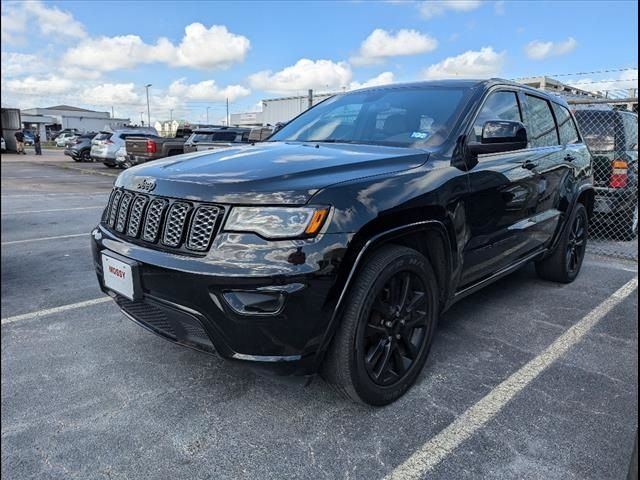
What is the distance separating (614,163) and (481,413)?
17.0ft

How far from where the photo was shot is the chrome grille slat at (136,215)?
255 cm

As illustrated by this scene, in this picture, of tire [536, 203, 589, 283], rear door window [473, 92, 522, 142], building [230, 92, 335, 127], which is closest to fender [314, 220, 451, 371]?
rear door window [473, 92, 522, 142]

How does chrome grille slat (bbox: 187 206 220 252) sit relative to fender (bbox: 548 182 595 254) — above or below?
above

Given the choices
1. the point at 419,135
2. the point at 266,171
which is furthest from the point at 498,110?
the point at 266,171

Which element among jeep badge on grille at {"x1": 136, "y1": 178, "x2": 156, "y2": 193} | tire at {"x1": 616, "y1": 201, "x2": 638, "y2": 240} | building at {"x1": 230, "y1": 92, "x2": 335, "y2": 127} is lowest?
tire at {"x1": 616, "y1": 201, "x2": 638, "y2": 240}

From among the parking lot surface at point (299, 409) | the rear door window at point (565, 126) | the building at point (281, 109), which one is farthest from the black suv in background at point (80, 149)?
the rear door window at point (565, 126)

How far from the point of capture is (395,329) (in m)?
2.64

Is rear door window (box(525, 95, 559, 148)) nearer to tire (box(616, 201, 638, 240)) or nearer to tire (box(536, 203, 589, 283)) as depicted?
tire (box(536, 203, 589, 283))

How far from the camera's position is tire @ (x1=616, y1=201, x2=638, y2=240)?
6.89m

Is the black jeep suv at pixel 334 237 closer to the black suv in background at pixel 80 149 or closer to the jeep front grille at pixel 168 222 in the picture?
the jeep front grille at pixel 168 222

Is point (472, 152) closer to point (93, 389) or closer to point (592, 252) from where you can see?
point (93, 389)

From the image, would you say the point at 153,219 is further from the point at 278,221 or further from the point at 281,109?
the point at 281,109

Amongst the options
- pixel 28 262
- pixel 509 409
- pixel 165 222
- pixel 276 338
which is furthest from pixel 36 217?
pixel 509 409

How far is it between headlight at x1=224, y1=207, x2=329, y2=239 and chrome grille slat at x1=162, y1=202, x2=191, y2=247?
10.0 inches
